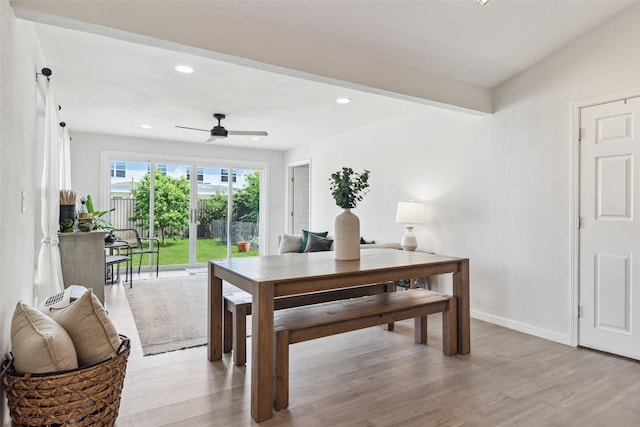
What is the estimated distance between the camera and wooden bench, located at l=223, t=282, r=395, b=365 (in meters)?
2.63

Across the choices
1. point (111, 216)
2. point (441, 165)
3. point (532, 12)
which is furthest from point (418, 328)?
point (111, 216)

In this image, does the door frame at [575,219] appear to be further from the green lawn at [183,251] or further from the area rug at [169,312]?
the green lawn at [183,251]

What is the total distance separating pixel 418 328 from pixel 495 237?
132 cm

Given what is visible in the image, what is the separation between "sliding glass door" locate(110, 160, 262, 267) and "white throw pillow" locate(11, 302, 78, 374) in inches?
206

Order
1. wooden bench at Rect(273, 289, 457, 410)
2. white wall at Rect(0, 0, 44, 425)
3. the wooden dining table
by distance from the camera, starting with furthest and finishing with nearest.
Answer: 1. wooden bench at Rect(273, 289, 457, 410)
2. the wooden dining table
3. white wall at Rect(0, 0, 44, 425)

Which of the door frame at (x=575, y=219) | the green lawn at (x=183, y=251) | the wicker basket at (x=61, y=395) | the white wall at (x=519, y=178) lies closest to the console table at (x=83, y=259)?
the wicker basket at (x=61, y=395)

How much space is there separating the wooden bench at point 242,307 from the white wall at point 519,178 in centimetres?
142

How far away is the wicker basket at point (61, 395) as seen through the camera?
153 cm

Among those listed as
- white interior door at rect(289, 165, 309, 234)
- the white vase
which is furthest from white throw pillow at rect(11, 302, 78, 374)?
white interior door at rect(289, 165, 309, 234)

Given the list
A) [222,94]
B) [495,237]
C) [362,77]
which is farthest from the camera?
[222,94]

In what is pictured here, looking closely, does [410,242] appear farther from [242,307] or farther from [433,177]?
[242,307]

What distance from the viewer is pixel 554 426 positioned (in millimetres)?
1918

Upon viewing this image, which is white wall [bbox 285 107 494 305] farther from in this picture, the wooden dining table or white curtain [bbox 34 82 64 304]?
white curtain [bbox 34 82 64 304]

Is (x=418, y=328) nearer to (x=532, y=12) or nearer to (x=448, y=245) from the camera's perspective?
(x=448, y=245)
